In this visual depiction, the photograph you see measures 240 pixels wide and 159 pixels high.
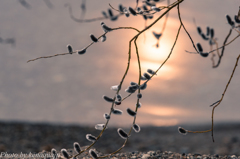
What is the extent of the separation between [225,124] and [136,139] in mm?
1559

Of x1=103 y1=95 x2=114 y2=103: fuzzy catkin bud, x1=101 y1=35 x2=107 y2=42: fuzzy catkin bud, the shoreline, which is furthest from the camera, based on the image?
the shoreline

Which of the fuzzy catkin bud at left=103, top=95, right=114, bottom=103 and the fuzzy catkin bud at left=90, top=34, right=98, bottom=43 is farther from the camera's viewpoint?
the fuzzy catkin bud at left=90, top=34, right=98, bottom=43

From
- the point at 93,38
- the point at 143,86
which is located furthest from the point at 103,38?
the point at 143,86

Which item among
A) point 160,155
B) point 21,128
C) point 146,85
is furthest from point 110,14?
point 21,128

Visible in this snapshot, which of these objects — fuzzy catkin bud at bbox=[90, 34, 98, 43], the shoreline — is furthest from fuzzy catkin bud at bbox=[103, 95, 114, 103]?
the shoreline

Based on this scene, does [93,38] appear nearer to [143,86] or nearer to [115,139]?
[143,86]

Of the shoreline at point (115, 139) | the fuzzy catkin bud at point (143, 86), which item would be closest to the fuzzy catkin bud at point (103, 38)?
the fuzzy catkin bud at point (143, 86)

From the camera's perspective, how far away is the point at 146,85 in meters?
1.43

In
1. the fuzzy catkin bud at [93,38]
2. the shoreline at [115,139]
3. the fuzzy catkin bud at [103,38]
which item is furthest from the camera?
the shoreline at [115,139]

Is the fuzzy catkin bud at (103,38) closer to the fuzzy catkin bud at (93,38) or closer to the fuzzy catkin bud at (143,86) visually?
the fuzzy catkin bud at (93,38)

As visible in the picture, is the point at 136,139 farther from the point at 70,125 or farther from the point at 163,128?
the point at 70,125

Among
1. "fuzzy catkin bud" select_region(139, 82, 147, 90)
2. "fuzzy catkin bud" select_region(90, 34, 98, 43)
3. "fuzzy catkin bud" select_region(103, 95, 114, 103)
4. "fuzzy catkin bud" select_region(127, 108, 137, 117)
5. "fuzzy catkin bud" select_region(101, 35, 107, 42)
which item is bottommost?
"fuzzy catkin bud" select_region(127, 108, 137, 117)

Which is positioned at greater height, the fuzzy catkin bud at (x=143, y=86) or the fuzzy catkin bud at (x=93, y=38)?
the fuzzy catkin bud at (x=93, y=38)

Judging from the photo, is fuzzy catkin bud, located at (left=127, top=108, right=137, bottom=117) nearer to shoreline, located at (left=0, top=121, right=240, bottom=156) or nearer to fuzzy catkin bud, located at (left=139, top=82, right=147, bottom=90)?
fuzzy catkin bud, located at (left=139, top=82, right=147, bottom=90)
